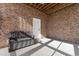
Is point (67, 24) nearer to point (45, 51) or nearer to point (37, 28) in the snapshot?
point (37, 28)

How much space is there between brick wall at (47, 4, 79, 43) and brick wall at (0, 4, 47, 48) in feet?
2.96

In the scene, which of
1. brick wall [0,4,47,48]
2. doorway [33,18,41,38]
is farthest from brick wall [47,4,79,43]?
brick wall [0,4,47,48]

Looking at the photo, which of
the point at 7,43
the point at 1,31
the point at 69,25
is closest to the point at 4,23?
the point at 1,31

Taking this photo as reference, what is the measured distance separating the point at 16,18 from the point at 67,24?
2108mm

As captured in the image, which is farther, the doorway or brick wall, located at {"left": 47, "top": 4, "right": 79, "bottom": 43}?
brick wall, located at {"left": 47, "top": 4, "right": 79, "bottom": 43}

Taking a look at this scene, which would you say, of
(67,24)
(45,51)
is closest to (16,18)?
(45,51)

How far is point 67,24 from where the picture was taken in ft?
11.6

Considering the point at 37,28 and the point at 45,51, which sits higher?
the point at 37,28

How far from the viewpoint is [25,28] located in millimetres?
2783

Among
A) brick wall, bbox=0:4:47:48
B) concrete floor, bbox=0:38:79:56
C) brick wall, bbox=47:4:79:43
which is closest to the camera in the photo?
concrete floor, bbox=0:38:79:56

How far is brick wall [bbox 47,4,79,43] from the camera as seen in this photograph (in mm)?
3248

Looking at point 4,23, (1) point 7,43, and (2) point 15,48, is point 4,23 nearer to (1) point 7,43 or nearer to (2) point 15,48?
(1) point 7,43

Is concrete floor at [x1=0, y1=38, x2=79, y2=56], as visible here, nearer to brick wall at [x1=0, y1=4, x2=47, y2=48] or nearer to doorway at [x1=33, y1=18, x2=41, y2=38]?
doorway at [x1=33, y1=18, x2=41, y2=38]

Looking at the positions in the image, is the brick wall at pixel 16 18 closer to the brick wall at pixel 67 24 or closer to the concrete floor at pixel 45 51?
the concrete floor at pixel 45 51
